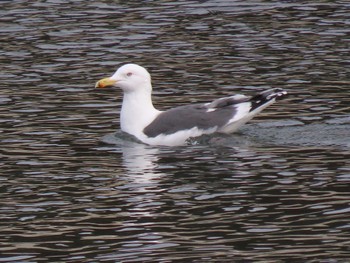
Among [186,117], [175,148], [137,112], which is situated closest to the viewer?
[175,148]

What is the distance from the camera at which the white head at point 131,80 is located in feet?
60.9

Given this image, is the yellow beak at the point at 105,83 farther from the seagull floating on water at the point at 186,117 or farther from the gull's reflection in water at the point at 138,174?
the gull's reflection in water at the point at 138,174

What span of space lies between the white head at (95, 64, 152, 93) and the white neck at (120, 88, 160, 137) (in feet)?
0.23

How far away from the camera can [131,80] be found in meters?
18.6

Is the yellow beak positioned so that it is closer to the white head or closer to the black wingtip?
the white head

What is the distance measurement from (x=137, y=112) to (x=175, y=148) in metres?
1.15

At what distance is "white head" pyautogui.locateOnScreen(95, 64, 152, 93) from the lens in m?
18.6

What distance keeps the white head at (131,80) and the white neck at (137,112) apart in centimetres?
7

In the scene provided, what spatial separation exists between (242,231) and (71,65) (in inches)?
450

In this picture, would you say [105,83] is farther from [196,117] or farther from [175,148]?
[175,148]

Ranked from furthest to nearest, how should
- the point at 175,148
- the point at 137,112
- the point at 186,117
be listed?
the point at 137,112
the point at 186,117
the point at 175,148

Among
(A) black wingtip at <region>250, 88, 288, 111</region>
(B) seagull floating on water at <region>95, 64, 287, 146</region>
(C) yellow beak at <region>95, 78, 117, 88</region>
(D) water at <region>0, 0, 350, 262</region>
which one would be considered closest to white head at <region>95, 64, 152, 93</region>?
(C) yellow beak at <region>95, 78, 117, 88</region>

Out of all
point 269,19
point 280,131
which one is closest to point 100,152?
point 280,131

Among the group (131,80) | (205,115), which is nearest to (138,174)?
(205,115)
